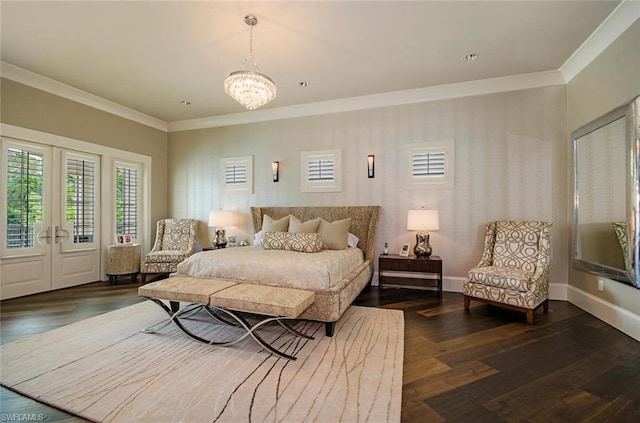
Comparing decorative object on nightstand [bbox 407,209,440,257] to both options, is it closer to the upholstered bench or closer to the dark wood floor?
the dark wood floor

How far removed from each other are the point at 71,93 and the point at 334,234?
4763mm

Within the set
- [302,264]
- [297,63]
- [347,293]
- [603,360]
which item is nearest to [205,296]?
[302,264]

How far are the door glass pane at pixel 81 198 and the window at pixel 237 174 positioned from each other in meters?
2.19

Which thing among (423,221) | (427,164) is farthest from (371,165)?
(423,221)

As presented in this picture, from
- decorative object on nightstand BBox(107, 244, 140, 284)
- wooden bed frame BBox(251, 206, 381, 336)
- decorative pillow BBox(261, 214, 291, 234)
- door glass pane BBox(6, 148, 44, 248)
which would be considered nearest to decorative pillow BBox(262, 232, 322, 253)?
decorative pillow BBox(261, 214, 291, 234)

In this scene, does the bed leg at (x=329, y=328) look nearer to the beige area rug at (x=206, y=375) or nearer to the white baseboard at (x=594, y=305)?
the beige area rug at (x=206, y=375)

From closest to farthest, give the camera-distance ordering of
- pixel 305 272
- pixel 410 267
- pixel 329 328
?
pixel 329 328 < pixel 305 272 < pixel 410 267

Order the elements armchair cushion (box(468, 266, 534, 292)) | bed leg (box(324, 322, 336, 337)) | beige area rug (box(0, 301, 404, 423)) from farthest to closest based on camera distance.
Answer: armchair cushion (box(468, 266, 534, 292)) < bed leg (box(324, 322, 336, 337)) < beige area rug (box(0, 301, 404, 423))

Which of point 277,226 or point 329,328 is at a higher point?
point 277,226

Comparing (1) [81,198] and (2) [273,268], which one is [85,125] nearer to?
(1) [81,198]

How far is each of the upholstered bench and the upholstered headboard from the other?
2.10 m

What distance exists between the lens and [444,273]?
4.43m

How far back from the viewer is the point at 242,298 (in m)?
2.40

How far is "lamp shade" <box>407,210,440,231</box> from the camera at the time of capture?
4.14m
